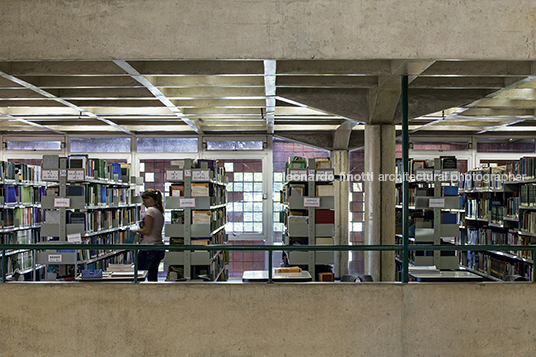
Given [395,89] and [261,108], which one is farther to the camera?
[261,108]

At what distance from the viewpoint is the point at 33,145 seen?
10.7 meters

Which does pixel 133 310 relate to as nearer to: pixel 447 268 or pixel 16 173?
pixel 447 268

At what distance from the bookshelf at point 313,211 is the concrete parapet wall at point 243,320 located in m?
2.46

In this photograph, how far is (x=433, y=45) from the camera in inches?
135

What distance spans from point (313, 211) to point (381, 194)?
1.10 meters

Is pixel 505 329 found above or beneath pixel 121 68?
beneath

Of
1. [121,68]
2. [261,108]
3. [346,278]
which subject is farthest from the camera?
[261,108]

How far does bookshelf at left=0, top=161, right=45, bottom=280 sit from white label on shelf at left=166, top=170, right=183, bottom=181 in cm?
322

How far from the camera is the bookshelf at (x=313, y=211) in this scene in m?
5.96

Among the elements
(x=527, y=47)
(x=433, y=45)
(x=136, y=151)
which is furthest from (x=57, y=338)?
(x=136, y=151)

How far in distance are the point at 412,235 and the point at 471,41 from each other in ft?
13.8

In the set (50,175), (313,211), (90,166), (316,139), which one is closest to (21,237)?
(90,166)

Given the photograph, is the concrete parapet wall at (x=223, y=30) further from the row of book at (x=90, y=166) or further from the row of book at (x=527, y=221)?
the row of book at (x=527, y=221)

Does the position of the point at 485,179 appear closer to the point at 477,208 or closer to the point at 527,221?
the point at 477,208
